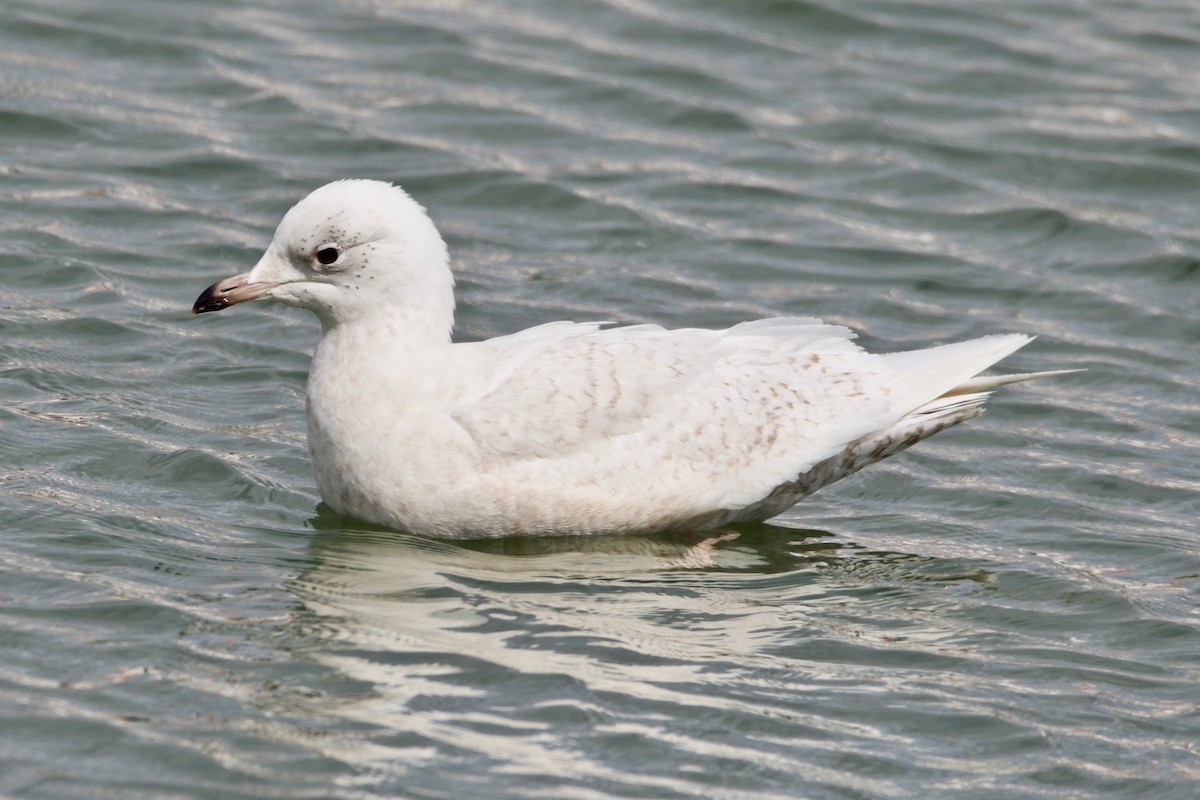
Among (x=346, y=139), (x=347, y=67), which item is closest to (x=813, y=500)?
(x=346, y=139)

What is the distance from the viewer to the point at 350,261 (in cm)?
788

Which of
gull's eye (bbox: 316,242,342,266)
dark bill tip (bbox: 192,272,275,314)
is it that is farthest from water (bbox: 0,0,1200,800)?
gull's eye (bbox: 316,242,342,266)

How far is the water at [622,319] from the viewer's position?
6453mm

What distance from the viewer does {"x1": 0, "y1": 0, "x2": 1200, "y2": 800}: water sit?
6453 millimetres

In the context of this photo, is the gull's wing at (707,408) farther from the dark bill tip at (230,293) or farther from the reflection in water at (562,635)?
the dark bill tip at (230,293)

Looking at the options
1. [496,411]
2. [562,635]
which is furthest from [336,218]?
[562,635]

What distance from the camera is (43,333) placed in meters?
9.83

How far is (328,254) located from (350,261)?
95mm

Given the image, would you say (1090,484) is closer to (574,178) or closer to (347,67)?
(574,178)

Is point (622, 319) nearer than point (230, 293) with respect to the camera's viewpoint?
No

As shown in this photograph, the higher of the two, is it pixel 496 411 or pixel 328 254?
pixel 328 254

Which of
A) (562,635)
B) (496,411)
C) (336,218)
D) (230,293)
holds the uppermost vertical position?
(336,218)

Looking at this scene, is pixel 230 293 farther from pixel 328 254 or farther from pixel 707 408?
pixel 707 408

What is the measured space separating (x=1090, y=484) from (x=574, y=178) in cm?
465
